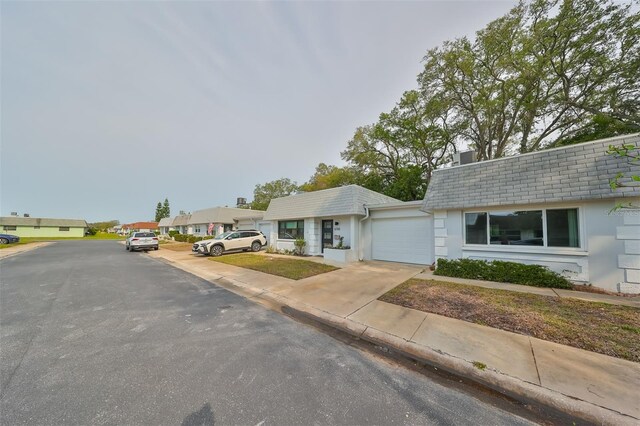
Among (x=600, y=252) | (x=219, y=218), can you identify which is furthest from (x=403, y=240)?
(x=219, y=218)

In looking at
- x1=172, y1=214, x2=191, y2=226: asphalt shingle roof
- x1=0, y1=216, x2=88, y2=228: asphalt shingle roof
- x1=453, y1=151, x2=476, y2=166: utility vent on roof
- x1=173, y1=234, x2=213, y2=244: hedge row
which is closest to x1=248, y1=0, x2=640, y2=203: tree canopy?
x1=453, y1=151, x2=476, y2=166: utility vent on roof

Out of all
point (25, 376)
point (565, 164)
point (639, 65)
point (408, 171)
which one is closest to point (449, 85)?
point (408, 171)

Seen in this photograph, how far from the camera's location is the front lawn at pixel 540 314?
3.47 m

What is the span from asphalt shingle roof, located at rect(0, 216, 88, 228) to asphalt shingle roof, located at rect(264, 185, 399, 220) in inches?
2636

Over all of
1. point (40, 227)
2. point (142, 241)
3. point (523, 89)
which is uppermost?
point (523, 89)

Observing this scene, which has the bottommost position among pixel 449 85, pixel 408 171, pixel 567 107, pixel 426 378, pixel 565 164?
pixel 426 378

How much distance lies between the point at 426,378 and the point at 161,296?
6.64 m

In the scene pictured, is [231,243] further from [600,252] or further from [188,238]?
[600,252]

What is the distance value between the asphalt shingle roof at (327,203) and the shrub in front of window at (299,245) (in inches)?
58.3

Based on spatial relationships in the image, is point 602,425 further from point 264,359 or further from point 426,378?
point 264,359

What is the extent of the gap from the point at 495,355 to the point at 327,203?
10.2m

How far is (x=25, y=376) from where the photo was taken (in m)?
2.76

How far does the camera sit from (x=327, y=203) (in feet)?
42.2

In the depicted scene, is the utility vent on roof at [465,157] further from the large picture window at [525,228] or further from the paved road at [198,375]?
the paved road at [198,375]
